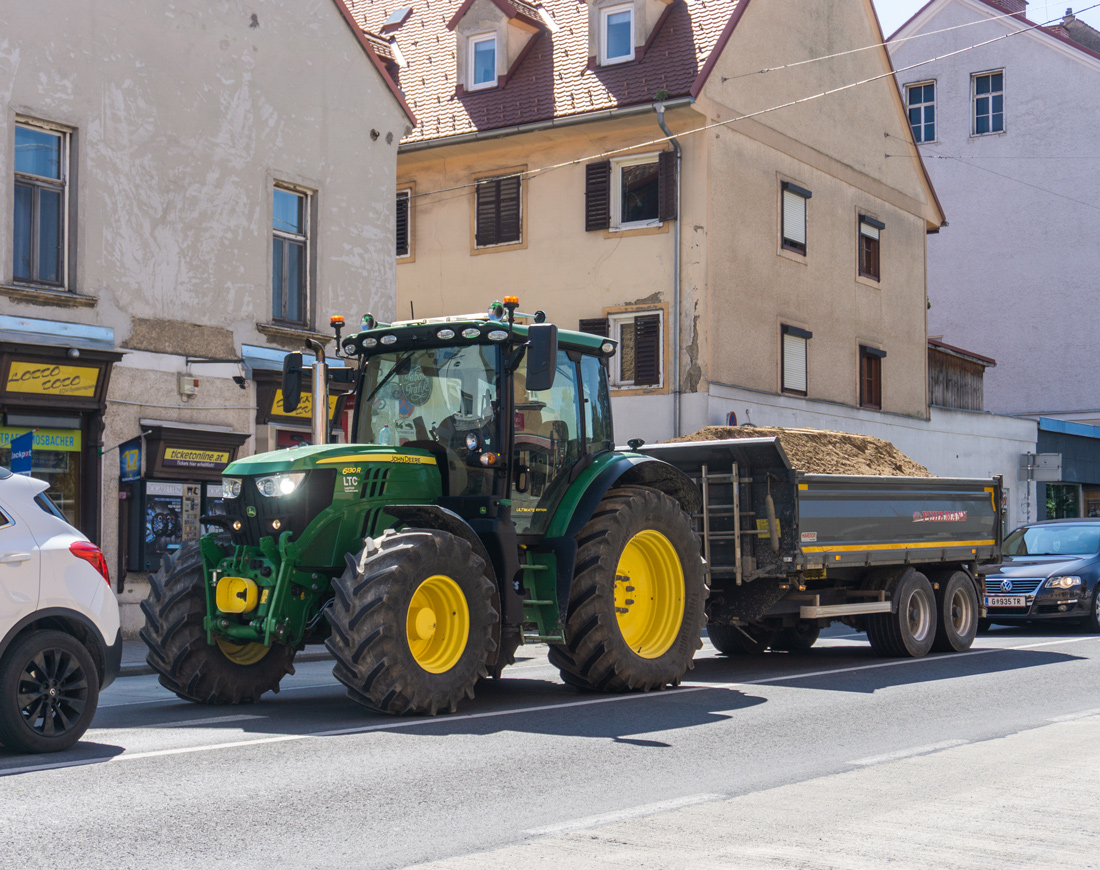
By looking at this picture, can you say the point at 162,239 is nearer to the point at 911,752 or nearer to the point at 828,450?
the point at 828,450

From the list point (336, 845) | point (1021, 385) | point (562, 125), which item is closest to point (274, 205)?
point (562, 125)

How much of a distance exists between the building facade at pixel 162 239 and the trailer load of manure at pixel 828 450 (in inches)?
275

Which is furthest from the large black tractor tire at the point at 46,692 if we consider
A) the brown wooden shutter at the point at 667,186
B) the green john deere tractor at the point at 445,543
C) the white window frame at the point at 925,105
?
the white window frame at the point at 925,105

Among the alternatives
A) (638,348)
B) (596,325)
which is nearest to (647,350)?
(638,348)

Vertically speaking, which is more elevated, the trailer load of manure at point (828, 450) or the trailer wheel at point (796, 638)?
the trailer load of manure at point (828, 450)

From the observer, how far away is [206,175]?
62.3ft

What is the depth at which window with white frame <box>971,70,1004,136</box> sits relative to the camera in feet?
134

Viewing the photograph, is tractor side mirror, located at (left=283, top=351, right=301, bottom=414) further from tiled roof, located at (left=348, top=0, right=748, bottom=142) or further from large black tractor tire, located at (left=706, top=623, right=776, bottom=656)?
tiled roof, located at (left=348, top=0, right=748, bottom=142)

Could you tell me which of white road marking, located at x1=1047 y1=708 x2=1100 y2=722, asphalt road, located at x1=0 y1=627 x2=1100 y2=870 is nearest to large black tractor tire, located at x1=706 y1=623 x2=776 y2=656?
asphalt road, located at x1=0 y1=627 x2=1100 y2=870

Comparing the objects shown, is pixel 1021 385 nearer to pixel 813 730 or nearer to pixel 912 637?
pixel 912 637

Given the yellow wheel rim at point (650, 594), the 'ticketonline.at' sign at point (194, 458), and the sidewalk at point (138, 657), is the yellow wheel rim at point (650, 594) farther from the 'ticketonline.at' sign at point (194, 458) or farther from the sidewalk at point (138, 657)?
the 'ticketonline.at' sign at point (194, 458)

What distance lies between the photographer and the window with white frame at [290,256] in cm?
2036

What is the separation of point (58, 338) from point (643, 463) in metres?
8.17

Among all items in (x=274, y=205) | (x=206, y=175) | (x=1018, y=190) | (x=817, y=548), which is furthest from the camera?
(x=1018, y=190)
